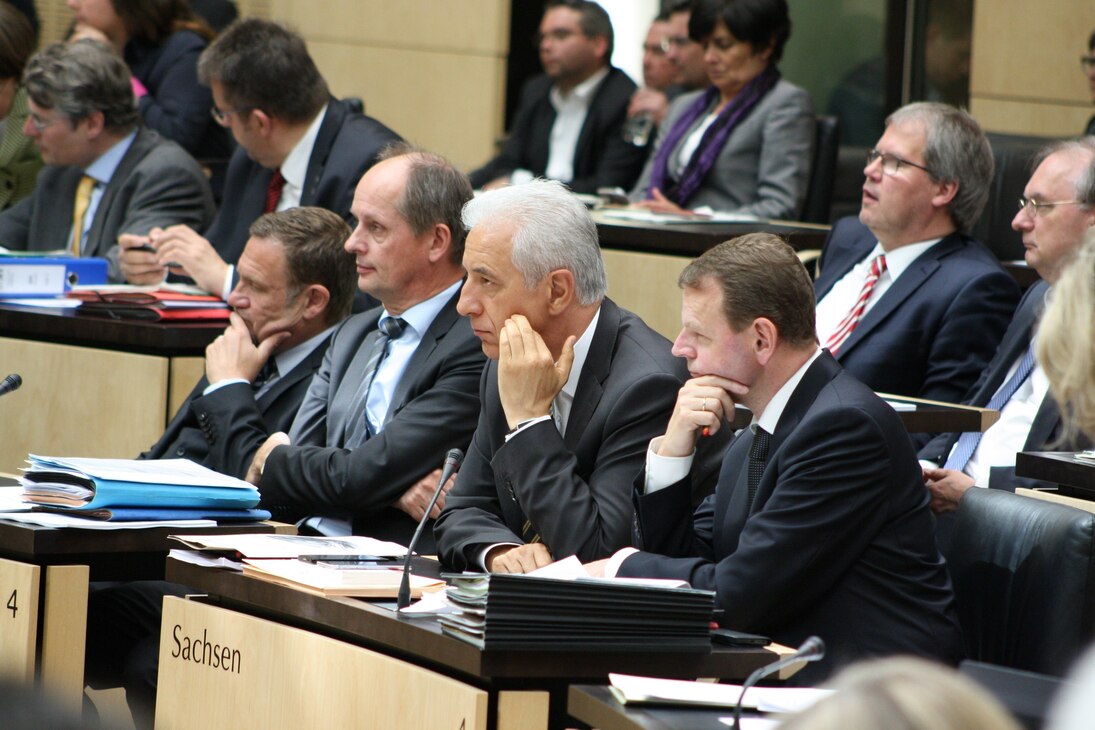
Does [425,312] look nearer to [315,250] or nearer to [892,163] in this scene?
[315,250]

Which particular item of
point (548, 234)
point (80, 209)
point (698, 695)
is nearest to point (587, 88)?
point (80, 209)

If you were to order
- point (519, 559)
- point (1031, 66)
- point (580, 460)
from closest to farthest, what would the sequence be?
point (519, 559) < point (580, 460) < point (1031, 66)

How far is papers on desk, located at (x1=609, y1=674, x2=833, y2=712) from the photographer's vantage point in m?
1.95

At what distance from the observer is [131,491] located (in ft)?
9.09

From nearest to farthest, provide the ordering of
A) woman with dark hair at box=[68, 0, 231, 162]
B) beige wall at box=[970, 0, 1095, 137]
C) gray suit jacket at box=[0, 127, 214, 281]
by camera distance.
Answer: gray suit jacket at box=[0, 127, 214, 281] → woman with dark hair at box=[68, 0, 231, 162] → beige wall at box=[970, 0, 1095, 137]

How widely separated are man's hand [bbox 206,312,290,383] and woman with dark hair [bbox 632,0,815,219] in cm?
200

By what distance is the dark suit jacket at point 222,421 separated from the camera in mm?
3537

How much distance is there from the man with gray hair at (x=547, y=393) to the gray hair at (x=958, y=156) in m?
1.32

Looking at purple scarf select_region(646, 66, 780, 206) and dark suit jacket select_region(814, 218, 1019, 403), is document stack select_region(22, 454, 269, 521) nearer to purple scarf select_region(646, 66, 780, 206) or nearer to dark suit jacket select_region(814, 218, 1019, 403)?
dark suit jacket select_region(814, 218, 1019, 403)

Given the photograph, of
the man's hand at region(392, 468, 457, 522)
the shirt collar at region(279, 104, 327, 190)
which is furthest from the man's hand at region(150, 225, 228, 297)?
the man's hand at region(392, 468, 457, 522)

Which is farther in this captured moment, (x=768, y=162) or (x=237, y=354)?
(x=768, y=162)

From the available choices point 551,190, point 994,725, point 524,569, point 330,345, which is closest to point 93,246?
point 330,345

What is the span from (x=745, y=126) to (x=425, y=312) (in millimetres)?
2324

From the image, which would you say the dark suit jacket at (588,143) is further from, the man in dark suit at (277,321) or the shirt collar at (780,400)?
the shirt collar at (780,400)
